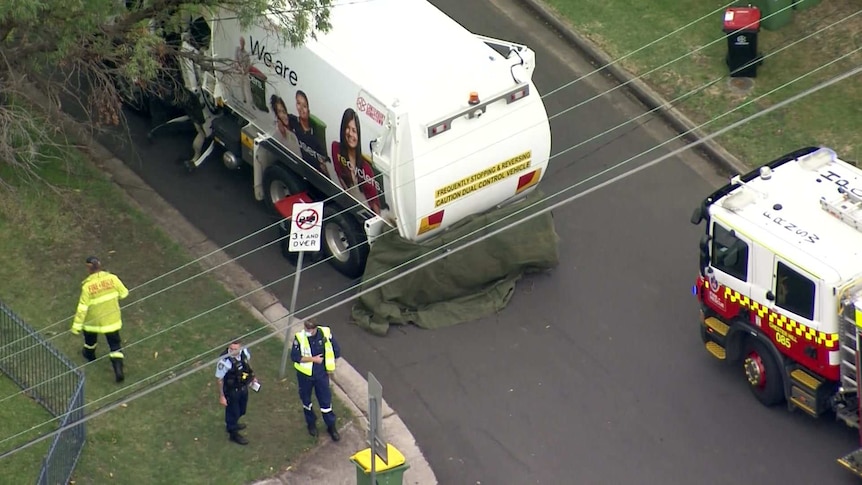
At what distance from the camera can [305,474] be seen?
50.9ft

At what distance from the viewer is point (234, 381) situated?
15.2 m

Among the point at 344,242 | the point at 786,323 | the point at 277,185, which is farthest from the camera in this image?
the point at 277,185

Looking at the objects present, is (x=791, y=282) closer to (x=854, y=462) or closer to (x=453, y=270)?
(x=854, y=462)

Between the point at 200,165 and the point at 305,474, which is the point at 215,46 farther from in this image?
the point at 305,474

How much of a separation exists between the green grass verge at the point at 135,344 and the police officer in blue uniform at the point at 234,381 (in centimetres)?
38

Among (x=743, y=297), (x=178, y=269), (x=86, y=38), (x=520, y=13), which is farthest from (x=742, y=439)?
(x=520, y=13)

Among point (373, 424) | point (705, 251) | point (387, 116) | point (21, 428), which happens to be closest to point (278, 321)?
point (387, 116)

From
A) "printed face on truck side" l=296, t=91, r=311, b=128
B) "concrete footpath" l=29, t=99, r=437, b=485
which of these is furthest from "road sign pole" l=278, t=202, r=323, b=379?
"printed face on truck side" l=296, t=91, r=311, b=128

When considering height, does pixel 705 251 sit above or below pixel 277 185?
above

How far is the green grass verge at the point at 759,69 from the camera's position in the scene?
67.8 feet

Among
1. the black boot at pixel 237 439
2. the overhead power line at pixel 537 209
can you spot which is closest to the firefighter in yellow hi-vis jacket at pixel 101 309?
the overhead power line at pixel 537 209

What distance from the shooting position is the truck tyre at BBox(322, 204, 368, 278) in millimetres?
18109

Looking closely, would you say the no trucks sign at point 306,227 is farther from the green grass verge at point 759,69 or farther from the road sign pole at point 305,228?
the green grass verge at point 759,69

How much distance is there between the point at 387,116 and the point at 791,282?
15.4 ft
